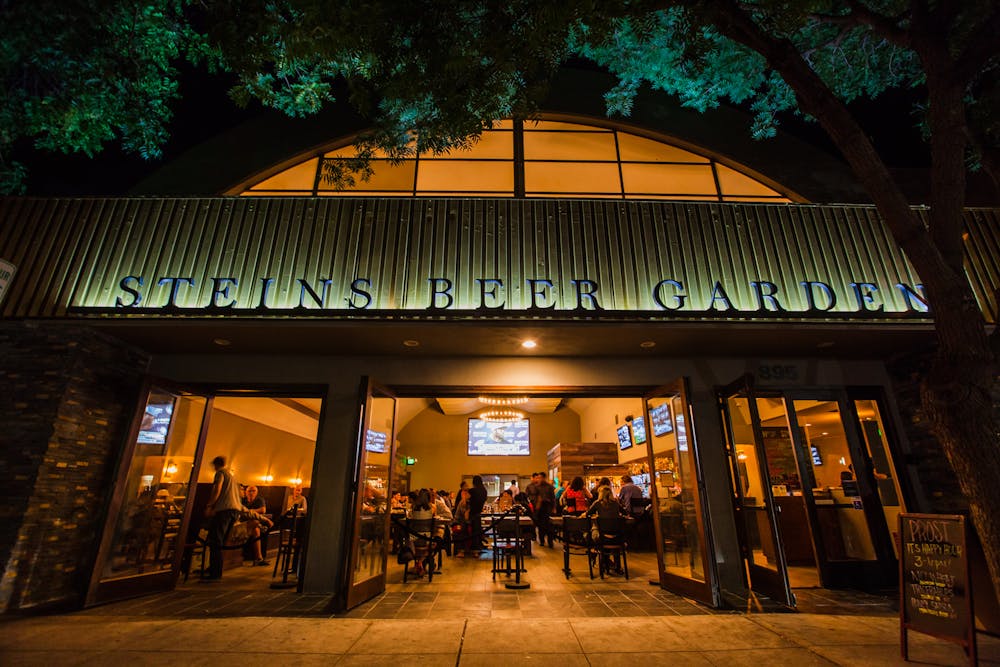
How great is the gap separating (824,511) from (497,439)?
13.2 m

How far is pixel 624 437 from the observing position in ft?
42.3

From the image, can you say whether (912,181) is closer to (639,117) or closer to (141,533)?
(639,117)

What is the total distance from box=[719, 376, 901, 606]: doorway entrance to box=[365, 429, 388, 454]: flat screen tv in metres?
4.38

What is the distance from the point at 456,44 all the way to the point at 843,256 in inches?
211

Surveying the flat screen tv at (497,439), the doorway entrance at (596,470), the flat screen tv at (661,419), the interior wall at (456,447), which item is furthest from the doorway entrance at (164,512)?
the flat screen tv at (497,439)

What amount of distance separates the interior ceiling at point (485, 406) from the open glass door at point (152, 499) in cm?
1151

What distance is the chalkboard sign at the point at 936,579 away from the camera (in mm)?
3111

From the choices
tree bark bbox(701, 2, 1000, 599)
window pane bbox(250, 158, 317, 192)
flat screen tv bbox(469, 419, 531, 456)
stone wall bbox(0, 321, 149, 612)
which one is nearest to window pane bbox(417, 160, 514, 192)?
window pane bbox(250, 158, 317, 192)

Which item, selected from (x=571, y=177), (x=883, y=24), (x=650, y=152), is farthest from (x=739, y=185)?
(x=883, y=24)

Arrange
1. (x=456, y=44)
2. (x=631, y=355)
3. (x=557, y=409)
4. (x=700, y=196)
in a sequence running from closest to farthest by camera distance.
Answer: (x=456, y=44)
(x=631, y=355)
(x=700, y=196)
(x=557, y=409)

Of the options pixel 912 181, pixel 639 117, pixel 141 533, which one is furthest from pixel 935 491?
pixel 141 533

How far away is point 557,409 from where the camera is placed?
1934cm

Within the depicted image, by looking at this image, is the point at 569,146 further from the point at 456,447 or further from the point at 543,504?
the point at 456,447

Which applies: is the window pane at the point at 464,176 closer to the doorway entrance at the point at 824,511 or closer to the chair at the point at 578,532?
the doorway entrance at the point at 824,511
